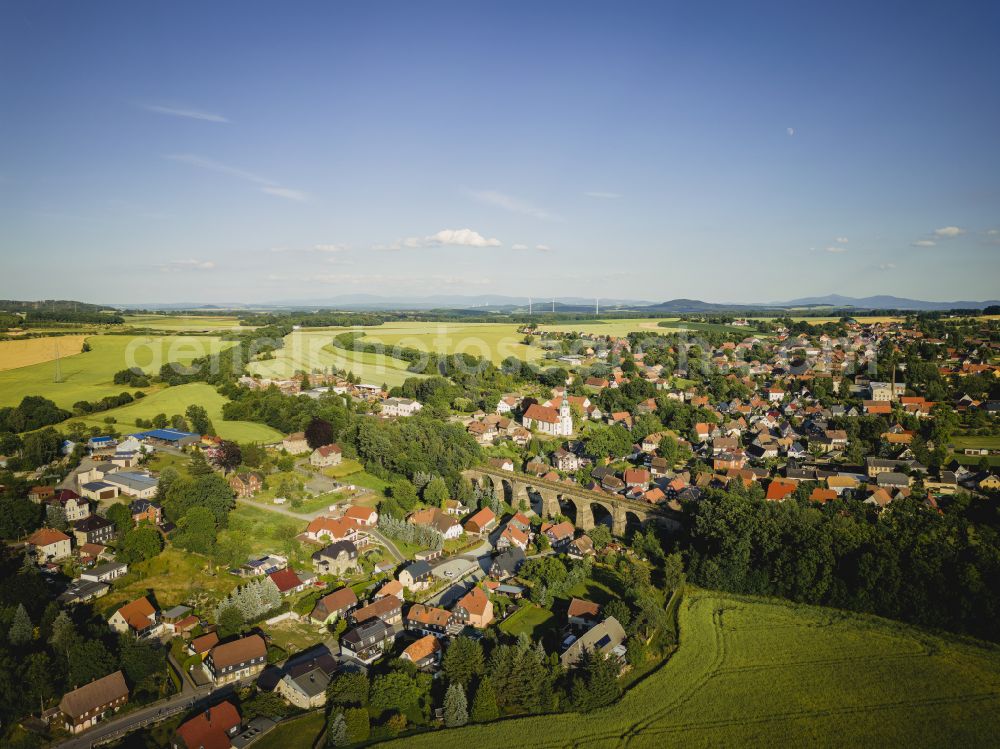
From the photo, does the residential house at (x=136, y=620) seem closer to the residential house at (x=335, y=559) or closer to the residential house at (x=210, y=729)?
the residential house at (x=210, y=729)

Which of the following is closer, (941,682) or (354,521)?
(941,682)

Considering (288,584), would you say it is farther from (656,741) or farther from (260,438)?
(260,438)

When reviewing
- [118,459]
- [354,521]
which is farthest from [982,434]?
[118,459]

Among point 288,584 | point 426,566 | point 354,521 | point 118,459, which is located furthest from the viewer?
point 118,459

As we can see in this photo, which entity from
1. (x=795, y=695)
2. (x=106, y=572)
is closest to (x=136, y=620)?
(x=106, y=572)

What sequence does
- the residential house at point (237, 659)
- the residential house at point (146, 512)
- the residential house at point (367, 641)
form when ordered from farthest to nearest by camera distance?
the residential house at point (146, 512), the residential house at point (367, 641), the residential house at point (237, 659)

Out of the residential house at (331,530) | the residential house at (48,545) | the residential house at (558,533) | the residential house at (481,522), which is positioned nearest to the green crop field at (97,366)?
the residential house at (48,545)

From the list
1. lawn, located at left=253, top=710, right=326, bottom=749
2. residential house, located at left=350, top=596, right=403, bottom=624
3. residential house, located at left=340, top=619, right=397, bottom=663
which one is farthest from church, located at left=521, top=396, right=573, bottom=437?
lawn, located at left=253, top=710, right=326, bottom=749
